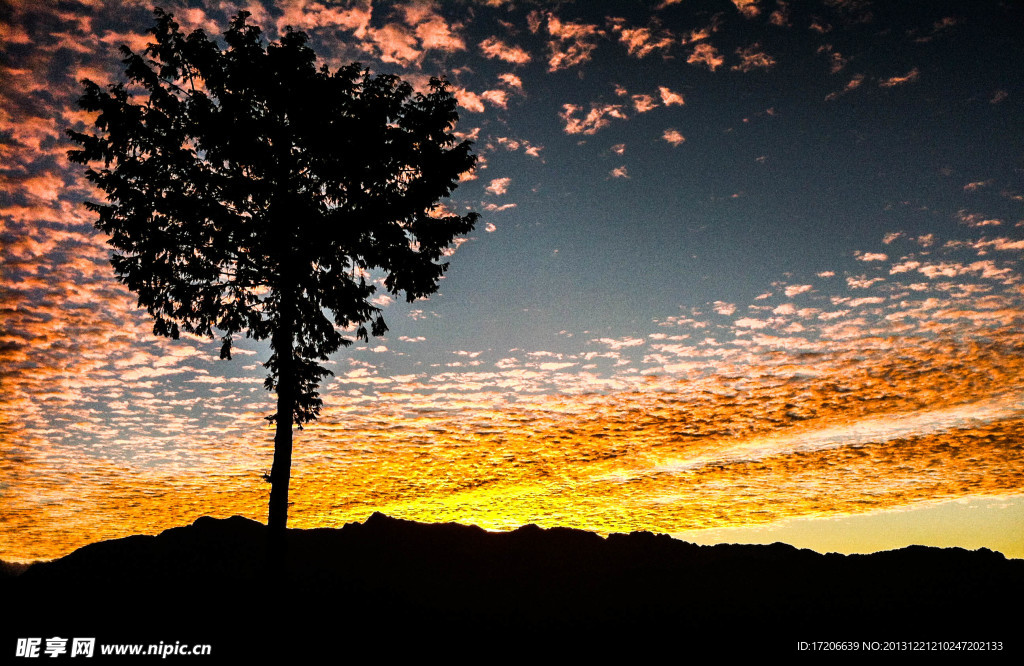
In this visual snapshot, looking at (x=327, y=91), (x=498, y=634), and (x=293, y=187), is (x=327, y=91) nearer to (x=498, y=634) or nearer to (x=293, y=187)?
(x=293, y=187)

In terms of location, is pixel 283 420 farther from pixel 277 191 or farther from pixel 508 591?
pixel 508 591

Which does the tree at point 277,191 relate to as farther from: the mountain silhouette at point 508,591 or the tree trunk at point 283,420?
the mountain silhouette at point 508,591

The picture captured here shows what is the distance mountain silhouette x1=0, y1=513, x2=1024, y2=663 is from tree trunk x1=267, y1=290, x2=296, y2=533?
30.7ft

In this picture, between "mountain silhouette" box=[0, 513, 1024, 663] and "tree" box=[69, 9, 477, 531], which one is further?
"mountain silhouette" box=[0, 513, 1024, 663]

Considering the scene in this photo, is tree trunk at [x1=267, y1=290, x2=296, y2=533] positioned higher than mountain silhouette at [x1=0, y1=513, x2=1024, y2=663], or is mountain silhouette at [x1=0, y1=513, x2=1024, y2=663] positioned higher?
tree trunk at [x1=267, y1=290, x2=296, y2=533]

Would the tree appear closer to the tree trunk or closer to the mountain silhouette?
the tree trunk

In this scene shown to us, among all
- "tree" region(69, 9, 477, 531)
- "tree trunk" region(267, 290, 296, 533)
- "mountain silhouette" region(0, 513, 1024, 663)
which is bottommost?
"mountain silhouette" region(0, 513, 1024, 663)

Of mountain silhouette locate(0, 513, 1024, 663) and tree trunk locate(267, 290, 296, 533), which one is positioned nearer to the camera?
tree trunk locate(267, 290, 296, 533)

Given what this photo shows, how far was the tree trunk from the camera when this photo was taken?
1177cm

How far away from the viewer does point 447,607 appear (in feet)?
92.2

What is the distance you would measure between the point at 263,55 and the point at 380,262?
244 inches

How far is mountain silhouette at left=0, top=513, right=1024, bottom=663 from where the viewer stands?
23.9m

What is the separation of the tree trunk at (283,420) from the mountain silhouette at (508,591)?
9.34 metres

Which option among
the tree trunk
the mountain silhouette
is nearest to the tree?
the tree trunk
